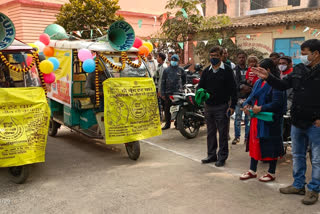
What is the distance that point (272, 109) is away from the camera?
14.2 ft

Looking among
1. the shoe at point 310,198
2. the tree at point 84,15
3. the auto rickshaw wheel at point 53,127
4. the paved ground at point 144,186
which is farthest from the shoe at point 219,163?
the tree at point 84,15

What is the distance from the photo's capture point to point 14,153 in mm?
Answer: 4316

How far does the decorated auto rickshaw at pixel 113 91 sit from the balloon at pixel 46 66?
0.54 meters

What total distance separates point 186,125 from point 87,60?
9.34 ft

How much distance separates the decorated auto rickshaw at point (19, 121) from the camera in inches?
169

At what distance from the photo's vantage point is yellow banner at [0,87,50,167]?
429 cm

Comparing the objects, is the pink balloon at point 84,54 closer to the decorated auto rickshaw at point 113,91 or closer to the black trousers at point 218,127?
the decorated auto rickshaw at point 113,91

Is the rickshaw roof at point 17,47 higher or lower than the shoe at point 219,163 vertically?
higher

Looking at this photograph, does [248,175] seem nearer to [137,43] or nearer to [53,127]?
[137,43]

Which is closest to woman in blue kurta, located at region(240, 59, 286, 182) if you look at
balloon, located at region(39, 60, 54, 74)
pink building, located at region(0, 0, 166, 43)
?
balloon, located at region(39, 60, 54, 74)

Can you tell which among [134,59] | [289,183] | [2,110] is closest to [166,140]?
[134,59]

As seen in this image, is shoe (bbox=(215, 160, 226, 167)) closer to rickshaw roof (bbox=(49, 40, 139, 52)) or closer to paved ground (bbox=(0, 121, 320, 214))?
paved ground (bbox=(0, 121, 320, 214))

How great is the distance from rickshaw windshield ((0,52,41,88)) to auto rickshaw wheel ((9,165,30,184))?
52.1 inches

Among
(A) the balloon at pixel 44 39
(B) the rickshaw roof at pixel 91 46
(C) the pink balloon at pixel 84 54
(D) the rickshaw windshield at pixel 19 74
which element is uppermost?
(A) the balloon at pixel 44 39
